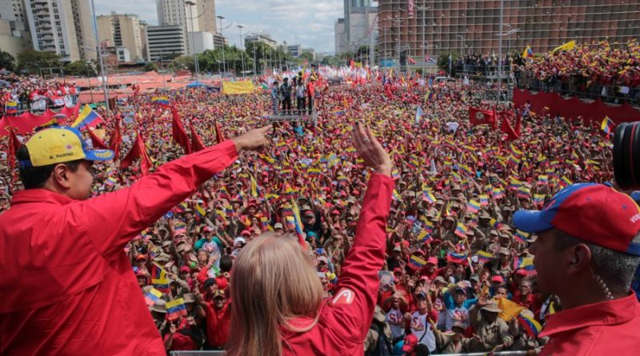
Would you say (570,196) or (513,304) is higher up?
(570,196)

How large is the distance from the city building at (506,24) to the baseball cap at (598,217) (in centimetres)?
7219

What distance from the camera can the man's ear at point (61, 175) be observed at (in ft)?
5.89

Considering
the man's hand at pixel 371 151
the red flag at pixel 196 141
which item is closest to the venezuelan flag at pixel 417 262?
the man's hand at pixel 371 151

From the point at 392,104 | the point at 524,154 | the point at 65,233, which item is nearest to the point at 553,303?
the point at 65,233

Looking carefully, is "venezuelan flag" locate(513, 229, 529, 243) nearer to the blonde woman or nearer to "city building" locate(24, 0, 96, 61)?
the blonde woman

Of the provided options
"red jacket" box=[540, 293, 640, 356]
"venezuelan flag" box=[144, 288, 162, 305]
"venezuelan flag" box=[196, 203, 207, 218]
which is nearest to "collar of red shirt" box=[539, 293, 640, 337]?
"red jacket" box=[540, 293, 640, 356]

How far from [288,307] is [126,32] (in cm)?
17601

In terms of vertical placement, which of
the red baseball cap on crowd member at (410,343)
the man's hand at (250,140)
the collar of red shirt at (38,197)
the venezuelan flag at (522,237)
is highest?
the man's hand at (250,140)

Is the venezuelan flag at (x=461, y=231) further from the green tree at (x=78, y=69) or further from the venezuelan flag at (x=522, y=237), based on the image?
the green tree at (x=78, y=69)

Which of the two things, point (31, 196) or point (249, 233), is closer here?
point (31, 196)

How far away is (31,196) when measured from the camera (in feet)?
5.63

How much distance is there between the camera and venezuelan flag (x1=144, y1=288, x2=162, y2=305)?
4.68 m

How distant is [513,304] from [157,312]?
3755mm

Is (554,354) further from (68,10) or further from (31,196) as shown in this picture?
(68,10)
